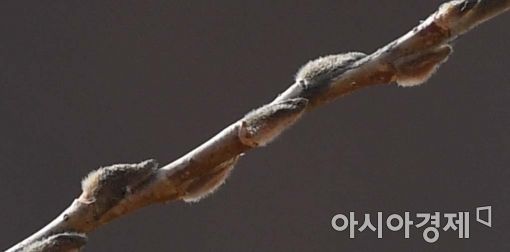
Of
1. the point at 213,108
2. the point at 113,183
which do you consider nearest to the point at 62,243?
the point at 113,183

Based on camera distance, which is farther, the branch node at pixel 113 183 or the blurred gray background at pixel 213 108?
the blurred gray background at pixel 213 108

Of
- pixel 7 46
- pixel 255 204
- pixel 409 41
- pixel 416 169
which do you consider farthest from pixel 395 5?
pixel 409 41

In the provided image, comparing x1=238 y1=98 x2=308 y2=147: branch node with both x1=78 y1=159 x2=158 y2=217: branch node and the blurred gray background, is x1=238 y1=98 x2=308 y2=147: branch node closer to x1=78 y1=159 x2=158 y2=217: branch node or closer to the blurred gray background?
x1=78 y1=159 x2=158 y2=217: branch node

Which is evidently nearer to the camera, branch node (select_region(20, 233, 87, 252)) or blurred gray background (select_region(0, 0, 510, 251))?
branch node (select_region(20, 233, 87, 252))

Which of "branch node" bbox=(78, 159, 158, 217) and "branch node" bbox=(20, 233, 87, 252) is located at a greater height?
"branch node" bbox=(78, 159, 158, 217)

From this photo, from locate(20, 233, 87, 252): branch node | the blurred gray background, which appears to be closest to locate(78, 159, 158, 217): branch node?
locate(20, 233, 87, 252): branch node

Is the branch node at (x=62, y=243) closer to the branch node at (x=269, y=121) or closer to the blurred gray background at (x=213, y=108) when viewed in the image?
the branch node at (x=269, y=121)

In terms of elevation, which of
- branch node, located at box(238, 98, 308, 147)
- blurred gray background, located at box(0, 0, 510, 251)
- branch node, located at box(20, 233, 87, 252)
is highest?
blurred gray background, located at box(0, 0, 510, 251)

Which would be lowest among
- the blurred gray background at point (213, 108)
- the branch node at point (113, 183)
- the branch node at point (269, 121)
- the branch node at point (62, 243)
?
the branch node at point (62, 243)

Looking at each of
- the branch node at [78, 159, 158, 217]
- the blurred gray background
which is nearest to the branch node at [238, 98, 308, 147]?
the branch node at [78, 159, 158, 217]

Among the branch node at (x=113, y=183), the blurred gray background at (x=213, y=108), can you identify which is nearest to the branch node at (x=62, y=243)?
the branch node at (x=113, y=183)
